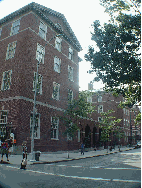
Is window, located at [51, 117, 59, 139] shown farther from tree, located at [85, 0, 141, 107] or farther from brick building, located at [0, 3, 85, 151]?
tree, located at [85, 0, 141, 107]

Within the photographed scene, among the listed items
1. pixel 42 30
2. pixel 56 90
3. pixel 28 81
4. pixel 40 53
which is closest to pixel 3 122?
pixel 28 81

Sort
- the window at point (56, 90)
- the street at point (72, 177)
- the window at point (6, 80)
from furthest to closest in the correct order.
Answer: the window at point (56, 90)
the window at point (6, 80)
the street at point (72, 177)

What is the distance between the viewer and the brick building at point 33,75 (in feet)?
61.8

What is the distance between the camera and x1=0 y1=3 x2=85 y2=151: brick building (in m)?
18.8

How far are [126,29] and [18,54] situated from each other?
13.3 meters

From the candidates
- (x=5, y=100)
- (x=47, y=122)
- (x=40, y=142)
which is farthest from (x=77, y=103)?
(x=5, y=100)

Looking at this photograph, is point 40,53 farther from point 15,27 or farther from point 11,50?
point 15,27

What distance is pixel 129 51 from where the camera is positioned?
1152 cm

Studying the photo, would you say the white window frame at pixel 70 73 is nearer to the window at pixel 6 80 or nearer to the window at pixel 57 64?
the window at pixel 57 64

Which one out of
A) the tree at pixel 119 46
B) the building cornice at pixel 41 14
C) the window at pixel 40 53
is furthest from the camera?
the window at pixel 40 53

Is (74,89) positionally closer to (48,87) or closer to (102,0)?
(48,87)

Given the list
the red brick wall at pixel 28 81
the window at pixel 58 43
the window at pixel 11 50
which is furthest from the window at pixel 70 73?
the window at pixel 11 50

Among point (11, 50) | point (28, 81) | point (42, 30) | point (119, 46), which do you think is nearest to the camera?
point (119, 46)

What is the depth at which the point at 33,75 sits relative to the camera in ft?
67.7
